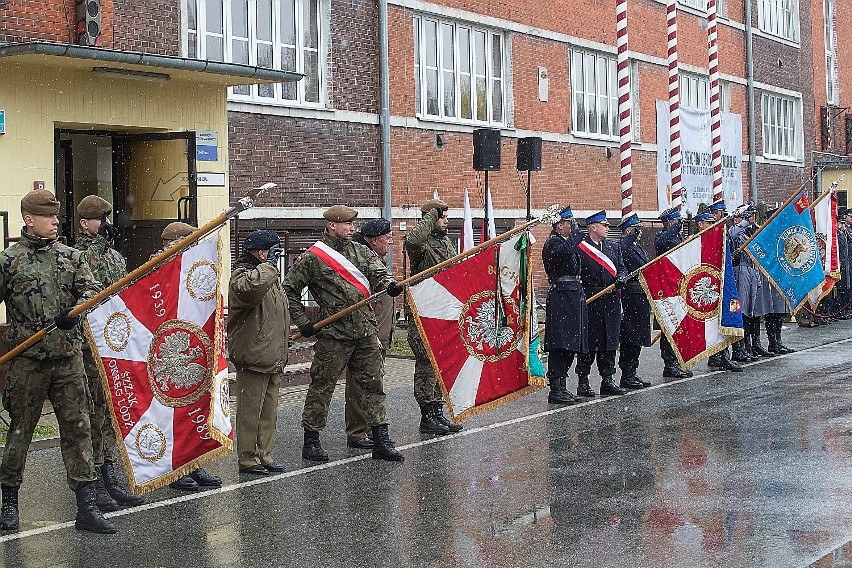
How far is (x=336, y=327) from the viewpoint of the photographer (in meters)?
10.3

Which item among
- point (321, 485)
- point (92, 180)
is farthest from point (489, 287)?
point (92, 180)

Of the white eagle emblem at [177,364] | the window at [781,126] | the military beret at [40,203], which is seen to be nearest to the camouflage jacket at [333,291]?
the white eagle emblem at [177,364]

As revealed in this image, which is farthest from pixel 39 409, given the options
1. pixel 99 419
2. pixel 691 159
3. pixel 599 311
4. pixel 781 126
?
pixel 781 126

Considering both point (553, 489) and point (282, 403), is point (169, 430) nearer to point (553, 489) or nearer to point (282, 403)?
point (553, 489)

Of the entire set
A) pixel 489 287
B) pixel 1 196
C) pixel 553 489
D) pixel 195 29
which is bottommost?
pixel 553 489

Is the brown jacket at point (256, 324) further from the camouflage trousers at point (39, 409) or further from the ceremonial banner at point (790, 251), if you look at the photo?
the ceremonial banner at point (790, 251)

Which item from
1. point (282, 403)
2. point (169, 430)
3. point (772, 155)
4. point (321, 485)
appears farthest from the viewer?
point (772, 155)

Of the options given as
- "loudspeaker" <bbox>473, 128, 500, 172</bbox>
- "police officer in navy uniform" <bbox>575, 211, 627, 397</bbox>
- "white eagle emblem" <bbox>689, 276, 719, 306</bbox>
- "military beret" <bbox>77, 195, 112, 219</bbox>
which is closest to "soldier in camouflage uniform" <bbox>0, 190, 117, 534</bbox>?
"military beret" <bbox>77, 195, 112, 219</bbox>

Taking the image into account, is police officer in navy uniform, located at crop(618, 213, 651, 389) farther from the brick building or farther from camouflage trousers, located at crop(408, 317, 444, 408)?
the brick building

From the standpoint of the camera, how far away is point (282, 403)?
44.5 feet

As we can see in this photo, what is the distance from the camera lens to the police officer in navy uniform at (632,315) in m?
14.4

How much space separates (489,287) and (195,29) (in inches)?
309

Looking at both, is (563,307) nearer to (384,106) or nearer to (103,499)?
(103,499)

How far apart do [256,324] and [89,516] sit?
2371 millimetres
